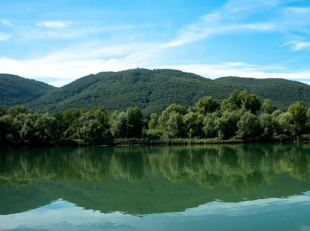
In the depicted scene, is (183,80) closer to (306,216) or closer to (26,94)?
(26,94)

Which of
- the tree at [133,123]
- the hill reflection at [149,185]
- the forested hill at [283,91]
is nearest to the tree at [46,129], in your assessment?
the tree at [133,123]

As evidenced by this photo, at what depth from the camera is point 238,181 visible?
1816cm

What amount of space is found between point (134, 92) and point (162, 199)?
120128 mm

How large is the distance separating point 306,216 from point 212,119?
45.8m

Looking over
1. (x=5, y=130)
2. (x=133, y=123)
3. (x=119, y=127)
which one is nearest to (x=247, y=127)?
(x=133, y=123)

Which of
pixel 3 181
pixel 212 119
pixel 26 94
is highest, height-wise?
pixel 26 94

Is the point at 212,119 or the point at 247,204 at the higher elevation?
the point at 212,119

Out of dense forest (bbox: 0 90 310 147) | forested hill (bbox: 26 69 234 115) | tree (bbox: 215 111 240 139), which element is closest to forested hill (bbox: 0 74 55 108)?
forested hill (bbox: 26 69 234 115)

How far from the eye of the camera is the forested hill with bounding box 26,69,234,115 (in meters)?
120

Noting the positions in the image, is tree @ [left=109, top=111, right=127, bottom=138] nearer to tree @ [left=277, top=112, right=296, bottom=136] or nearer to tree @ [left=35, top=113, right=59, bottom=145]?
tree @ [left=35, top=113, right=59, bottom=145]

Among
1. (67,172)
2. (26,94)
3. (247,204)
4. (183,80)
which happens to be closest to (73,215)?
(247,204)

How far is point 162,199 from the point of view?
584 inches

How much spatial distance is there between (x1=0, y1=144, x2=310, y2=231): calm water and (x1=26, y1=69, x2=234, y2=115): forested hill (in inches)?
3516

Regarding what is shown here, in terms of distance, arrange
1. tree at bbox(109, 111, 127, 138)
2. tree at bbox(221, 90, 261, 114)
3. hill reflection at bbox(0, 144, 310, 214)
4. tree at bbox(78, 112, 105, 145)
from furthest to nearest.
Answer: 1. tree at bbox(221, 90, 261, 114)
2. tree at bbox(109, 111, 127, 138)
3. tree at bbox(78, 112, 105, 145)
4. hill reflection at bbox(0, 144, 310, 214)
